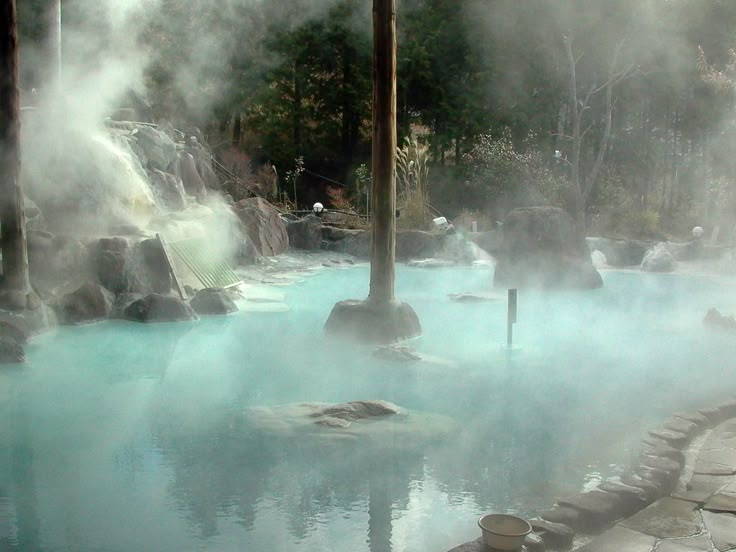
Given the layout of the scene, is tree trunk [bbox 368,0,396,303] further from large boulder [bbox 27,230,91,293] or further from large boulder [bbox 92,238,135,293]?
large boulder [bbox 27,230,91,293]

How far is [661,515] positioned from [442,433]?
1.31 metres

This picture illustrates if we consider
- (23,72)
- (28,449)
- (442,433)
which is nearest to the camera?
(28,449)

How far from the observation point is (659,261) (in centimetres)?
1117

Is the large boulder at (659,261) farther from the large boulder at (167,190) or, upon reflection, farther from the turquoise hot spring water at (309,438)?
the large boulder at (167,190)

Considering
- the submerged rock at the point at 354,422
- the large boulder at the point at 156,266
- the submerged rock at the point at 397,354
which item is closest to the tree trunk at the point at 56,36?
the large boulder at the point at 156,266

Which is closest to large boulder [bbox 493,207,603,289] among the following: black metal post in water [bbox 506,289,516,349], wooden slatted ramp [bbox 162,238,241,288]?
wooden slatted ramp [bbox 162,238,241,288]

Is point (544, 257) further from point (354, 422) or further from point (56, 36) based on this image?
point (56, 36)

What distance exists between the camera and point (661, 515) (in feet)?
9.52

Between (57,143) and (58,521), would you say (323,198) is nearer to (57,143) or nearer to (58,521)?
(57,143)

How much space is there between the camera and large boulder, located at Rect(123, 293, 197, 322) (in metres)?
7.02

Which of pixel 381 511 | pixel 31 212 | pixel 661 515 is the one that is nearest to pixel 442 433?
pixel 381 511

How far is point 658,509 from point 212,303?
5169 millimetres

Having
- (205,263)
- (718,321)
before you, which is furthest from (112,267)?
(718,321)

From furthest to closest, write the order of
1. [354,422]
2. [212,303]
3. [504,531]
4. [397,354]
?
1. [212,303]
2. [397,354]
3. [354,422]
4. [504,531]
